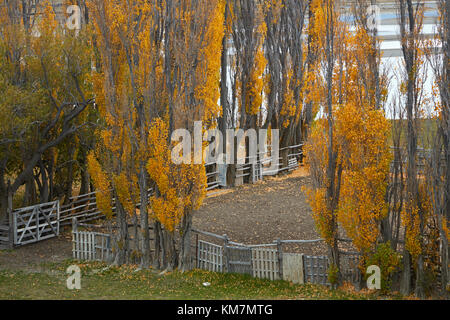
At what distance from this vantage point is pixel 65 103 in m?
16.9

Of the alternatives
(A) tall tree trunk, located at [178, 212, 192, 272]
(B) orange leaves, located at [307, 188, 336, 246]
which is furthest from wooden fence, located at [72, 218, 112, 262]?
(B) orange leaves, located at [307, 188, 336, 246]

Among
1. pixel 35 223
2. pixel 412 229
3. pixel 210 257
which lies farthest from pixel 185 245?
pixel 35 223

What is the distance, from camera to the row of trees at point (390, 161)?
11.5 m

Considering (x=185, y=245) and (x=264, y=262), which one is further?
(x=185, y=245)

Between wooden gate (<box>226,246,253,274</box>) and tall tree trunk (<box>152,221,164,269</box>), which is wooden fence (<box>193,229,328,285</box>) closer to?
wooden gate (<box>226,246,253,274</box>)

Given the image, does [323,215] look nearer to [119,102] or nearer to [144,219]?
[144,219]

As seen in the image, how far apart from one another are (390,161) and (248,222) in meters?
6.84

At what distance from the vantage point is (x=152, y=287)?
12.8 m

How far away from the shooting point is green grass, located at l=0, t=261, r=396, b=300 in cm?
1197

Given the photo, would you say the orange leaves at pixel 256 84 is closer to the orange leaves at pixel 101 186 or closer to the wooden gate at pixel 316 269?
the orange leaves at pixel 101 186

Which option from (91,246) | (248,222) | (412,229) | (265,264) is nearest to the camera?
(412,229)

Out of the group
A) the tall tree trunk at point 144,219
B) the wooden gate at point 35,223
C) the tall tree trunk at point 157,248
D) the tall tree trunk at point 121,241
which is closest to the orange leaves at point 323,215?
the tall tree trunk at point 157,248

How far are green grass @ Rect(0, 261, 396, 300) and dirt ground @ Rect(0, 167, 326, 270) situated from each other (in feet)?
5.93

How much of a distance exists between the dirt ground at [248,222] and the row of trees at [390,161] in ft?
10.0
